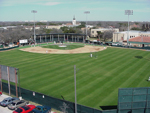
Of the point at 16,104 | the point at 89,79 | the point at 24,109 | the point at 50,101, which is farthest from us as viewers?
the point at 89,79

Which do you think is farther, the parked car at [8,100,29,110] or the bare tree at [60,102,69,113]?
the parked car at [8,100,29,110]

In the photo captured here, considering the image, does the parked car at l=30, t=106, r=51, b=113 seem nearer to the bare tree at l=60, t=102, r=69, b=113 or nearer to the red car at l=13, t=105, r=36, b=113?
the red car at l=13, t=105, r=36, b=113

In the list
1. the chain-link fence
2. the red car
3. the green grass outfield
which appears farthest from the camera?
the green grass outfield

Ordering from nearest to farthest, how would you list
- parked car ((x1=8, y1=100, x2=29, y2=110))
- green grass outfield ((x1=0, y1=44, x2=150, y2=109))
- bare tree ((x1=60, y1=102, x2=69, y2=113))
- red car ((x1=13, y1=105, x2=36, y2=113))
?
bare tree ((x1=60, y1=102, x2=69, y2=113))
red car ((x1=13, y1=105, x2=36, y2=113))
parked car ((x1=8, y1=100, x2=29, y2=110))
green grass outfield ((x1=0, y1=44, x2=150, y2=109))

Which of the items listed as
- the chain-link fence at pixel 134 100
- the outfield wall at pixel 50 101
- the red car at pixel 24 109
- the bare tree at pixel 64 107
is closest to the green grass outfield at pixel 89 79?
the outfield wall at pixel 50 101

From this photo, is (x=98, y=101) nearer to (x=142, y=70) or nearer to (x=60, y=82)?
(x=60, y=82)

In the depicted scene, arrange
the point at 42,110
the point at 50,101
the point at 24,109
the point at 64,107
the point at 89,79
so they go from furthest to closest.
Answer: the point at 89,79 < the point at 50,101 < the point at 24,109 < the point at 64,107 < the point at 42,110

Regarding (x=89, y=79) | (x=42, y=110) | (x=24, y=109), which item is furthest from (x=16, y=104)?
(x=89, y=79)

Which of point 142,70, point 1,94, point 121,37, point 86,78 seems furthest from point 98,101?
point 121,37

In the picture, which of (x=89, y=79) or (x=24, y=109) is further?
(x=89, y=79)

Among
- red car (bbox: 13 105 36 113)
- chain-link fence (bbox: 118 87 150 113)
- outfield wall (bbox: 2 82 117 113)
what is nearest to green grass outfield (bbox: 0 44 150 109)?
outfield wall (bbox: 2 82 117 113)

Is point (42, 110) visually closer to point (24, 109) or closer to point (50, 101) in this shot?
point (50, 101)

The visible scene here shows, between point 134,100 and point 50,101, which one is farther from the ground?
point 134,100

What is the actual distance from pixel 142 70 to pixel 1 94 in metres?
25.9
